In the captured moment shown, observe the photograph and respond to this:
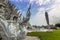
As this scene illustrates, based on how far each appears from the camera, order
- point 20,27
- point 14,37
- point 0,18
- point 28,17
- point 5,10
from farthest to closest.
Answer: point 5,10, point 20,27, point 28,17, point 14,37, point 0,18

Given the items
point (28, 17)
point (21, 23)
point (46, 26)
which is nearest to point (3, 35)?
point (28, 17)

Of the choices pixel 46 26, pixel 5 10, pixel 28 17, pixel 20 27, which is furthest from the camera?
pixel 46 26

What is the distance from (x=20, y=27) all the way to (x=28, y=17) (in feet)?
4.69

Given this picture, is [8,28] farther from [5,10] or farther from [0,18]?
[5,10]

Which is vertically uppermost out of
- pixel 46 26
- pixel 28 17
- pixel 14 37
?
pixel 28 17

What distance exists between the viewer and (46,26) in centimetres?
3997

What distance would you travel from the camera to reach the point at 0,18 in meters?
10.4

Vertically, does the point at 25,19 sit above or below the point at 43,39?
above

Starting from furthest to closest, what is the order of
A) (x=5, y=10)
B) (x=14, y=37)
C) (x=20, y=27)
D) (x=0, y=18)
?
(x=5, y=10), (x=20, y=27), (x=14, y=37), (x=0, y=18)

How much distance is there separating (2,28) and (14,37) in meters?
0.97

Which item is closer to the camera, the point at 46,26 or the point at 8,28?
the point at 8,28

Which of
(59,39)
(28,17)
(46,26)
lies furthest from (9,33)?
(46,26)

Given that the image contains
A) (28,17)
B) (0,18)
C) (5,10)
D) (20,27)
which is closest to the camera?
(0,18)

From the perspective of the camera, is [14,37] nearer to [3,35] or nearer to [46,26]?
[3,35]
